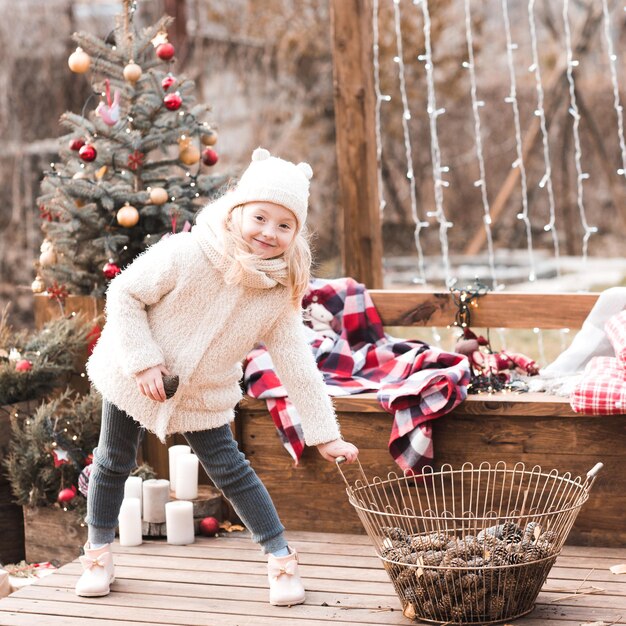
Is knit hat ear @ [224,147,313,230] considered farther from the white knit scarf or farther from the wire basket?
Answer: the wire basket

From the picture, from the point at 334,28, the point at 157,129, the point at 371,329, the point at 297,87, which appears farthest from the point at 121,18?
the point at 297,87

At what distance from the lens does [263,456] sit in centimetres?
361

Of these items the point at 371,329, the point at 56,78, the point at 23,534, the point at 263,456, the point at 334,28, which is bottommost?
the point at 23,534

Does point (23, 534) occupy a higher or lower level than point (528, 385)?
lower

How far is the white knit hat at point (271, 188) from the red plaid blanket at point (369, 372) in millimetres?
799

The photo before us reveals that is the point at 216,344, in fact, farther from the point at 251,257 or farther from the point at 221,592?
the point at 221,592

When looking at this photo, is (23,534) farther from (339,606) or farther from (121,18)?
(121,18)

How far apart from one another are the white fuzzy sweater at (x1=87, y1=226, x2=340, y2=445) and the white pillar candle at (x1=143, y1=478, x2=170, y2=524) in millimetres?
685

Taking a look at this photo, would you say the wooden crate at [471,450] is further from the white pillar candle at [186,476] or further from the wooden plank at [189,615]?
the wooden plank at [189,615]

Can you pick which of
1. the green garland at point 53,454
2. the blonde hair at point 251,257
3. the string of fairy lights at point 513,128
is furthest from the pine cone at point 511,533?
the green garland at point 53,454

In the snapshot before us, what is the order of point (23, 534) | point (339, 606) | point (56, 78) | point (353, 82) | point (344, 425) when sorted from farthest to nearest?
point (56, 78) → point (353, 82) → point (23, 534) → point (344, 425) → point (339, 606)

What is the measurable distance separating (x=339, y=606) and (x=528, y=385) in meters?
1.10

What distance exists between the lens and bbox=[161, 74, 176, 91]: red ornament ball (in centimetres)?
397

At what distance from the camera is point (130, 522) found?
11.1 feet
